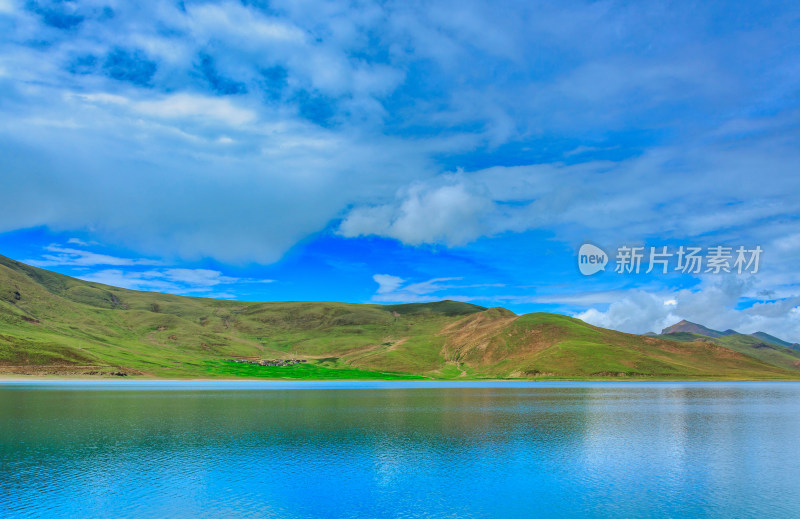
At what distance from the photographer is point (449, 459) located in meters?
55.4

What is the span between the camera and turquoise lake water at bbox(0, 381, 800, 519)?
39312mm

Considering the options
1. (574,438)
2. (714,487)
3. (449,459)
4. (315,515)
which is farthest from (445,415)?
(315,515)

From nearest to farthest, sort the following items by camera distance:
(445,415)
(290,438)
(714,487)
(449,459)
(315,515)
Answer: (315,515) → (714,487) → (449,459) → (290,438) → (445,415)

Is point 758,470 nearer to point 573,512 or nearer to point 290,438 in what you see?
point 573,512

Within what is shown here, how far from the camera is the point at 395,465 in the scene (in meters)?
52.8

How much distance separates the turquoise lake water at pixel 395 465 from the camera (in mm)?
39312

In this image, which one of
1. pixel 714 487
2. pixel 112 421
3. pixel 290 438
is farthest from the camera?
pixel 112 421

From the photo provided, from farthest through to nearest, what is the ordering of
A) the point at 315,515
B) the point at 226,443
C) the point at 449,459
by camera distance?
1. the point at 226,443
2. the point at 449,459
3. the point at 315,515

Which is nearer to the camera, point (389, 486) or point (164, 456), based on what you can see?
point (389, 486)

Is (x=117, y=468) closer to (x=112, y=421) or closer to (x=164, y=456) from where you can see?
(x=164, y=456)

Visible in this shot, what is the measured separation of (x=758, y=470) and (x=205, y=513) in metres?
52.6

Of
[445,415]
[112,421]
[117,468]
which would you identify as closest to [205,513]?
[117,468]

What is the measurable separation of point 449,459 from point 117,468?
3401cm

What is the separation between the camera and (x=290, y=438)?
226ft
